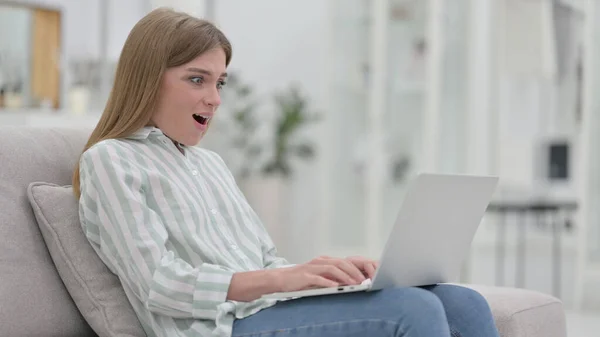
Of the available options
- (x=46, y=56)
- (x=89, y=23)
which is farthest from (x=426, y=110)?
(x=46, y=56)

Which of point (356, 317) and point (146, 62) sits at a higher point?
point (146, 62)

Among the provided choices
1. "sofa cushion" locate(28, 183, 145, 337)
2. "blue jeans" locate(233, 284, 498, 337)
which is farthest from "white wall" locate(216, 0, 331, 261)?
"blue jeans" locate(233, 284, 498, 337)

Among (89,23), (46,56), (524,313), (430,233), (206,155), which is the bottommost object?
(524,313)

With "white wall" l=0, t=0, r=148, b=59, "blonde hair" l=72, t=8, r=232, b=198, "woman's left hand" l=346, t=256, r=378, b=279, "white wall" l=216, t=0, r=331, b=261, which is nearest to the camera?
"woman's left hand" l=346, t=256, r=378, b=279

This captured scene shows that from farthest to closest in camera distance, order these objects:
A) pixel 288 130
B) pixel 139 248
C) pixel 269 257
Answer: pixel 288 130, pixel 269 257, pixel 139 248

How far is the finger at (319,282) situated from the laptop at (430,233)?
0.04 ft

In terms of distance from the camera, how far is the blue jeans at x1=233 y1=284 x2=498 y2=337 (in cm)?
158

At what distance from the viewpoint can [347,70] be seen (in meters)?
5.75

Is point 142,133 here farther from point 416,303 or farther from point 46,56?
point 46,56

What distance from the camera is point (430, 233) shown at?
5.61 feet

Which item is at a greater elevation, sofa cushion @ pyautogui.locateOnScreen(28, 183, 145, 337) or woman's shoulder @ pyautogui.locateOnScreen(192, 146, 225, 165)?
woman's shoulder @ pyautogui.locateOnScreen(192, 146, 225, 165)

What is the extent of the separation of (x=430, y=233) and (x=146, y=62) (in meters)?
0.69

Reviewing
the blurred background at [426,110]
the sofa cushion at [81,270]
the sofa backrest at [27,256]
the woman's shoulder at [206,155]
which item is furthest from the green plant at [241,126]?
the sofa cushion at [81,270]

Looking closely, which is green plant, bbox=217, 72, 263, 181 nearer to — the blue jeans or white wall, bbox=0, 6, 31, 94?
white wall, bbox=0, 6, 31, 94
